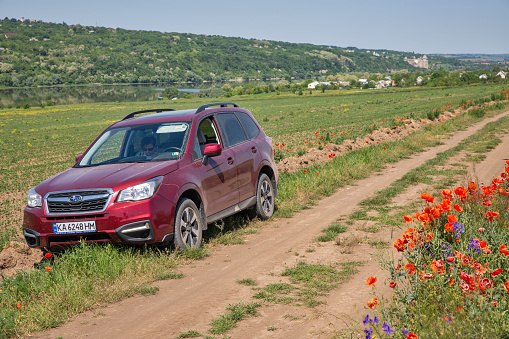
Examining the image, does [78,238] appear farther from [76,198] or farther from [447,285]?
[447,285]

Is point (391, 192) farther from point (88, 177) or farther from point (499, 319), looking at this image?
point (499, 319)

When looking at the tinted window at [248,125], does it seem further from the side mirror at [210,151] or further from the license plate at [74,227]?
the license plate at [74,227]

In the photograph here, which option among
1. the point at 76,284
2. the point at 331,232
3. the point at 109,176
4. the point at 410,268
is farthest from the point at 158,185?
the point at 410,268

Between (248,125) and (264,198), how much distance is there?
139 centimetres

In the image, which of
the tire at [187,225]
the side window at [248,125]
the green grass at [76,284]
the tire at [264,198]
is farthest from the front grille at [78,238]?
the side window at [248,125]

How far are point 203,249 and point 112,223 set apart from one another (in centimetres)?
153

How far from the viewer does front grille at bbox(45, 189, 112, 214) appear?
21.0 ft

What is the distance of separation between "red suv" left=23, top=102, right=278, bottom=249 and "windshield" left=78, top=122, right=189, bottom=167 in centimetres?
2

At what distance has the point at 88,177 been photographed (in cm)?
680

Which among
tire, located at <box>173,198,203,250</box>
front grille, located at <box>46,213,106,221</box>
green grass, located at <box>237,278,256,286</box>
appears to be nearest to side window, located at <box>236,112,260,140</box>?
tire, located at <box>173,198,203,250</box>

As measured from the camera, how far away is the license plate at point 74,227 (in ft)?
20.9

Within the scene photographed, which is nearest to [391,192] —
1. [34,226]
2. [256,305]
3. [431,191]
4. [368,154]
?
[431,191]

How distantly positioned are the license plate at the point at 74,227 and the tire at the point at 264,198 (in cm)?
345

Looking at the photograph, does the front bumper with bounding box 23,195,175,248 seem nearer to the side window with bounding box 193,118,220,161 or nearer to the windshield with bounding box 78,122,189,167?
the windshield with bounding box 78,122,189,167
